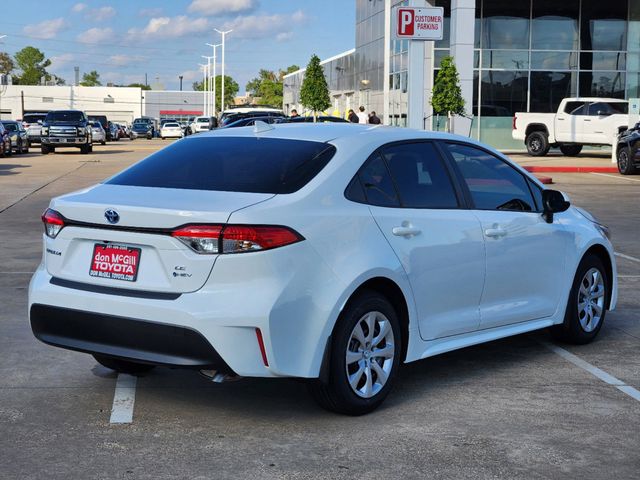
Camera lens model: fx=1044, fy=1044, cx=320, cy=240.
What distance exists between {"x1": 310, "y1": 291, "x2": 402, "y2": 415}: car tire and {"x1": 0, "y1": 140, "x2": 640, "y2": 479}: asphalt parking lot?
124 mm

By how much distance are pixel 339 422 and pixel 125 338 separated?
1.23 m

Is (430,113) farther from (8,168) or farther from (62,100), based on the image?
(62,100)

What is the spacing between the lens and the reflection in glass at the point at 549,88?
41844 mm

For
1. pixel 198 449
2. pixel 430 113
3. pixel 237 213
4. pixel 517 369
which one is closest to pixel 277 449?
pixel 198 449

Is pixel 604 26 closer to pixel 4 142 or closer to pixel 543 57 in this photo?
pixel 543 57

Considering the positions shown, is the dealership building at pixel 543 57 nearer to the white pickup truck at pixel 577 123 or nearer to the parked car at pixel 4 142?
the white pickup truck at pixel 577 123

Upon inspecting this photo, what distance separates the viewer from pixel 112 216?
5398 mm

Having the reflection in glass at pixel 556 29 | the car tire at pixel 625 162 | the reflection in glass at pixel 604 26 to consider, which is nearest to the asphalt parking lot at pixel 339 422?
the car tire at pixel 625 162

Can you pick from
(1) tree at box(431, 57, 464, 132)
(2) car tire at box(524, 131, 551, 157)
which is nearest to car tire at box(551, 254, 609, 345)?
(2) car tire at box(524, 131, 551, 157)

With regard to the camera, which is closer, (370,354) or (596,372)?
(370,354)

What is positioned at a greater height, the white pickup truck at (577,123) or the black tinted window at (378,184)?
the white pickup truck at (577,123)

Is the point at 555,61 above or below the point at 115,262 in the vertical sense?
above

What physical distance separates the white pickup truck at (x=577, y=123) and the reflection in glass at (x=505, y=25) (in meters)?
5.43

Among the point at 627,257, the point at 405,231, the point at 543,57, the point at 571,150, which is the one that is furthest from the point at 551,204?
the point at 543,57
